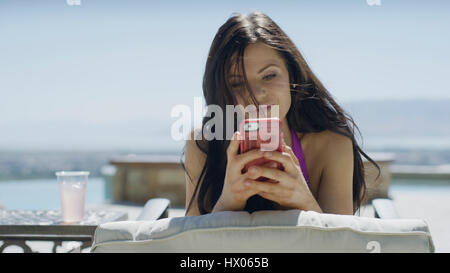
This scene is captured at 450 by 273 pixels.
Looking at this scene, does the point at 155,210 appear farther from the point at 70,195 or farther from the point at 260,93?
the point at 260,93

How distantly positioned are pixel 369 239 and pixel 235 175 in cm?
41

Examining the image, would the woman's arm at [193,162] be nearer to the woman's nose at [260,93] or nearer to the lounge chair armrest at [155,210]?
the lounge chair armrest at [155,210]

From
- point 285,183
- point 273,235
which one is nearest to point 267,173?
point 285,183

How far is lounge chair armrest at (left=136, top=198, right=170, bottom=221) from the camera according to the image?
6.08 feet

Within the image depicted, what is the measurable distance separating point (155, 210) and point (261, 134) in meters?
1.13

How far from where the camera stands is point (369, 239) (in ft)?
2.74

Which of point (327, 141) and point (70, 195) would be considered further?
point (70, 195)

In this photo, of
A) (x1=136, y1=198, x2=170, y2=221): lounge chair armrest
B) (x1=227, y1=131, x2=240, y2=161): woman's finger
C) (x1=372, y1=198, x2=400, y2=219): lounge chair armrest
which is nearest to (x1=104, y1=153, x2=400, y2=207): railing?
(x1=136, y1=198, x2=170, y2=221): lounge chair armrest

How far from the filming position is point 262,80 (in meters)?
1.63

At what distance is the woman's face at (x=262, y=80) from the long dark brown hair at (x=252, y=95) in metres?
0.02

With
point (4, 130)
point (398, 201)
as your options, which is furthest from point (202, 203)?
point (4, 130)

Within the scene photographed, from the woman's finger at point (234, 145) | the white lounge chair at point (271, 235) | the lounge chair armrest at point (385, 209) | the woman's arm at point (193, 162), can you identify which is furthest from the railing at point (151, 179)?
the white lounge chair at point (271, 235)

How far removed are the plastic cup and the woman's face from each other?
1.02 m

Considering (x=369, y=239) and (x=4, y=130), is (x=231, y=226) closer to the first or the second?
(x=369, y=239)
